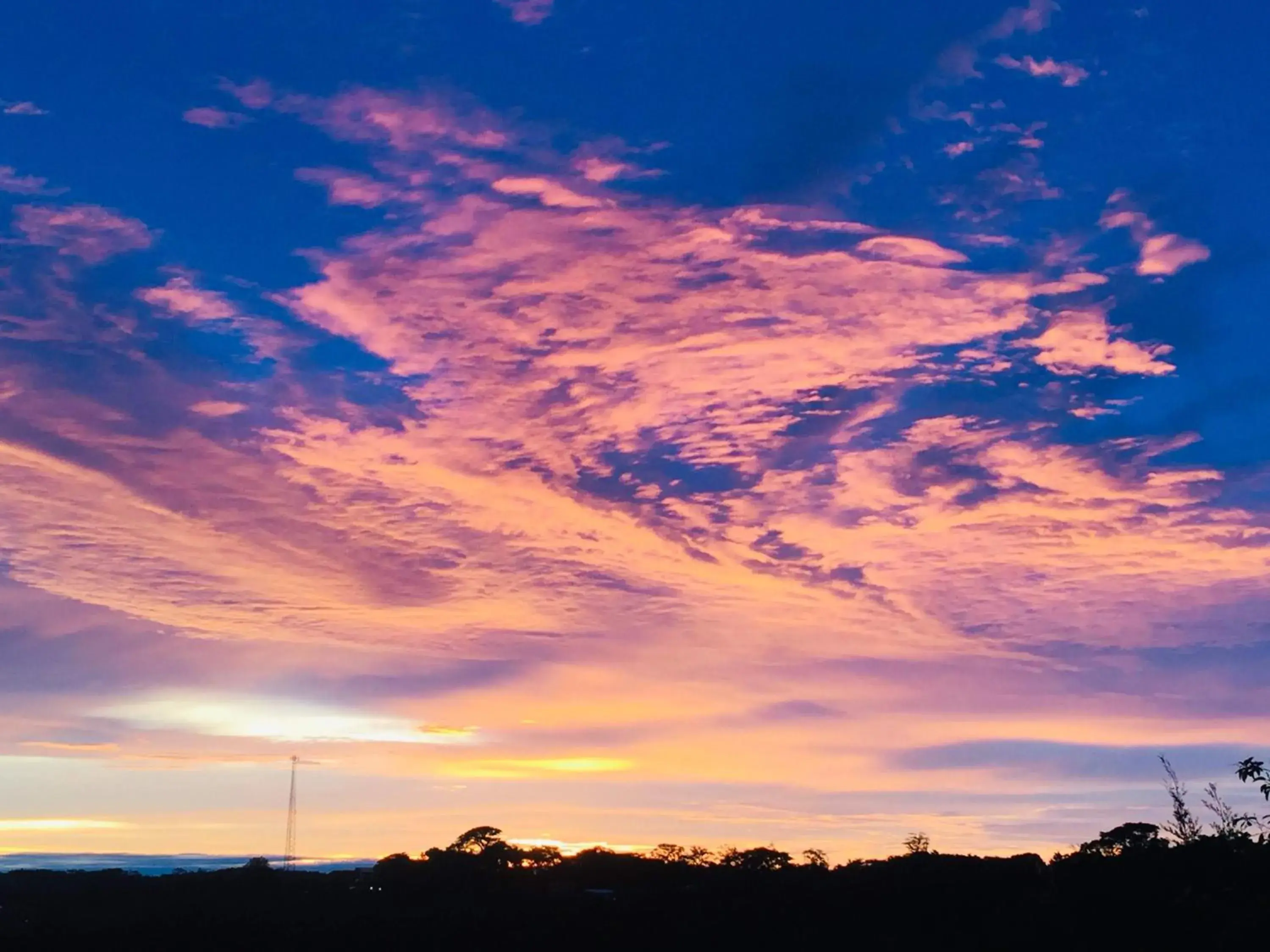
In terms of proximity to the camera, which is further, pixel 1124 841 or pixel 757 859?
pixel 757 859

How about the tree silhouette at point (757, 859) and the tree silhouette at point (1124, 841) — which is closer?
the tree silhouette at point (1124, 841)

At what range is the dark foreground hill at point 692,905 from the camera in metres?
29.2

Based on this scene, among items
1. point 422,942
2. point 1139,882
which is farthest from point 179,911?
point 1139,882

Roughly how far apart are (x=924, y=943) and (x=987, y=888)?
893cm

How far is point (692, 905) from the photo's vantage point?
52812 mm

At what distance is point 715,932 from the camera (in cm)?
4588

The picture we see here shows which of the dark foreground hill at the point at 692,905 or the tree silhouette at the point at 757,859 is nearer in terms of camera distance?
the dark foreground hill at the point at 692,905

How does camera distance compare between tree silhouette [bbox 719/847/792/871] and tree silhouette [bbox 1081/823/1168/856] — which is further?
tree silhouette [bbox 719/847/792/871]

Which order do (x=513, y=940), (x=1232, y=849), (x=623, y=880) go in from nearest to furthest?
1. (x=1232, y=849)
2. (x=513, y=940)
3. (x=623, y=880)

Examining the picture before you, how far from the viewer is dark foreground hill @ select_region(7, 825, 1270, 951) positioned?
2922cm

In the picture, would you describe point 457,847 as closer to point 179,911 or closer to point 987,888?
point 179,911

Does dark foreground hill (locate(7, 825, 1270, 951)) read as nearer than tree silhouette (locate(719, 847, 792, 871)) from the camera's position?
Yes

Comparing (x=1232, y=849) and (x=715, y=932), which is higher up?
(x=1232, y=849)

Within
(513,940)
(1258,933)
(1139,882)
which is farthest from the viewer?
(513,940)
